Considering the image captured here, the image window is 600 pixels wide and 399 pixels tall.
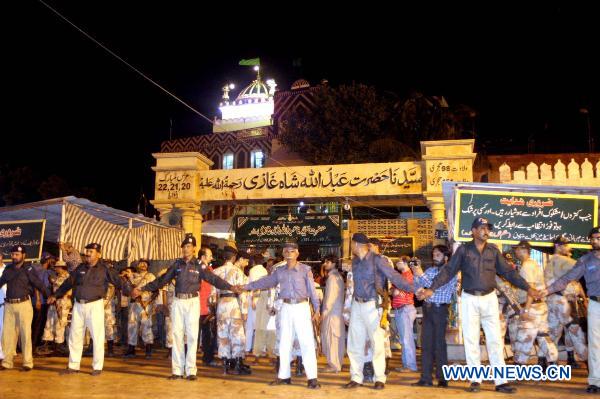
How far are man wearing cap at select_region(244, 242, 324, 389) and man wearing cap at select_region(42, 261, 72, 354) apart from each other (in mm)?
5667

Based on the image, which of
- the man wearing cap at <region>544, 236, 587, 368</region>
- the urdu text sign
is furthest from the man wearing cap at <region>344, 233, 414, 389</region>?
the man wearing cap at <region>544, 236, 587, 368</region>

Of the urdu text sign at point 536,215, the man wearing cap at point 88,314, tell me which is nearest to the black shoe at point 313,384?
the man wearing cap at point 88,314

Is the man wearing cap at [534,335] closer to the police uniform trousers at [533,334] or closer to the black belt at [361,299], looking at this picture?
the police uniform trousers at [533,334]

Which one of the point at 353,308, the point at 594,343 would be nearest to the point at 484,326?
the point at 594,343

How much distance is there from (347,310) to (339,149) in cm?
1943

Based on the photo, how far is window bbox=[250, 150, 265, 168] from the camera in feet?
111

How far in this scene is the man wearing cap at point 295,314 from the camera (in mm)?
7180

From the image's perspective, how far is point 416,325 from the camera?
12000 mm

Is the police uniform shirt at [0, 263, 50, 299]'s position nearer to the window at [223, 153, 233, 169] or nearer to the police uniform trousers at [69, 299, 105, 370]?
the police uniform trousers at [69, 299, 105, 370]

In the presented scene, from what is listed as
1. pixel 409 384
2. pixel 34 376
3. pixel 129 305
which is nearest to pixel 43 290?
pixel 34 376

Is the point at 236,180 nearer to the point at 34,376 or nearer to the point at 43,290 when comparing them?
the point at 43,290

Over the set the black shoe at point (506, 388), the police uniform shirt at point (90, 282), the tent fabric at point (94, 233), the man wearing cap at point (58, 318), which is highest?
the tent fabric at point (94, 233)

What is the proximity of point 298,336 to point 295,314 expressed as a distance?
0.96 ft

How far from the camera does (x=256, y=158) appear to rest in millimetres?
34188
